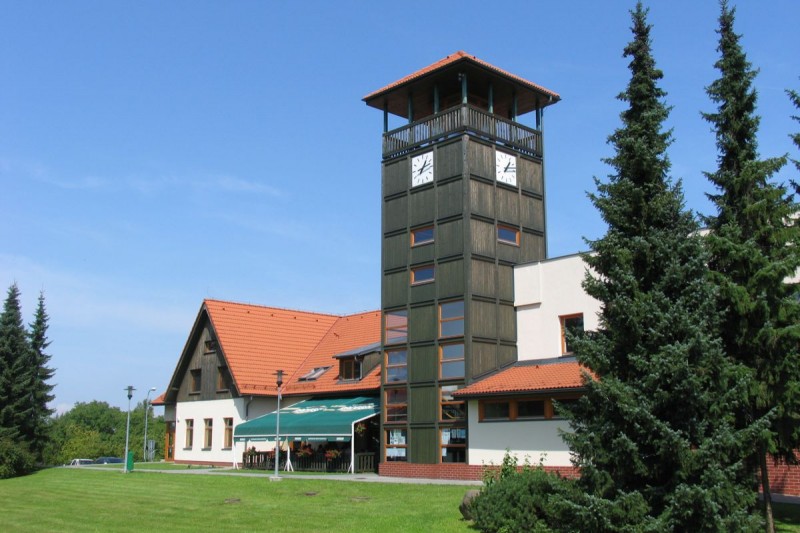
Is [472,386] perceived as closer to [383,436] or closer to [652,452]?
[383,436]

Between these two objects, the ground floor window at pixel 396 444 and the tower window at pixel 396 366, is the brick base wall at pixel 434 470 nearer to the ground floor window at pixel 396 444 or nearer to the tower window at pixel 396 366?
the ground floor window at pixel 396 444

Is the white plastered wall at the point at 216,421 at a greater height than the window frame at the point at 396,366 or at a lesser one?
lesser

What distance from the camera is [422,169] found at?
31531mm

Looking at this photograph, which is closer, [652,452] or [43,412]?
[652,452]

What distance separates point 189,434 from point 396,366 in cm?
1817

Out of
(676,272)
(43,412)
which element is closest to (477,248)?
(676,272)

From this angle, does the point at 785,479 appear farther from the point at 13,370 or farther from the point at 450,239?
the point at 13,370

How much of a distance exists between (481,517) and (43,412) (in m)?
31.1

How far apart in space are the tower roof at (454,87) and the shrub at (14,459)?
862 inches

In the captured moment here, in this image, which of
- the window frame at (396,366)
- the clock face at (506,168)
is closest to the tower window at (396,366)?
the window frame at (396,366)

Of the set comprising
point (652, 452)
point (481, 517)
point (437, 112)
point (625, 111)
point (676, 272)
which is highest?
point (437, 112)

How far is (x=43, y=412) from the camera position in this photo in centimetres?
4094

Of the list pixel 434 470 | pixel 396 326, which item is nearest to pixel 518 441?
pixel 434 470

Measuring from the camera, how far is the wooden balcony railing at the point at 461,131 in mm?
30609
